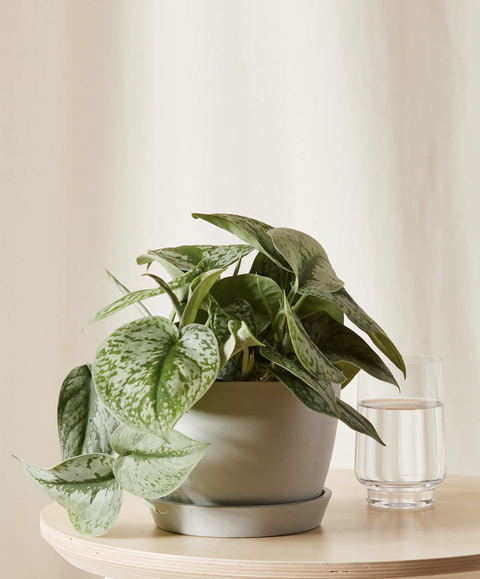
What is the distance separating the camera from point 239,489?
0.59 metres

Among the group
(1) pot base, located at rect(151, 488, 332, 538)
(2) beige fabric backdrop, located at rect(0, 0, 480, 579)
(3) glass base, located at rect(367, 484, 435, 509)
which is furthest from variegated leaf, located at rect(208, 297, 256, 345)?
(2) beige fabric backdrop, located at rect(0, 0, 480, 579)

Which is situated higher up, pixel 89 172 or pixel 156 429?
pixel 89 172

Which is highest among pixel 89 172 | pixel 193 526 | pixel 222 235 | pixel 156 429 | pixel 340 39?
pixel 340 39

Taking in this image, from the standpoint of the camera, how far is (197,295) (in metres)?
0.58

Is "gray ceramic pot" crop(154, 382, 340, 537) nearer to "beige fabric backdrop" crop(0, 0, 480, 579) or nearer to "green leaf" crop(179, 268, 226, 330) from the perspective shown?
"green leaf" crop(179, 268, 226, 330)

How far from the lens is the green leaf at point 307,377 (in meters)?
0.53

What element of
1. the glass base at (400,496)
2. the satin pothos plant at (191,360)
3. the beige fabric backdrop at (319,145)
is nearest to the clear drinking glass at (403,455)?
the glass base at (400,496)

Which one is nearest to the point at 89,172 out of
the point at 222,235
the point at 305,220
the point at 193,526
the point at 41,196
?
the point at 41,196

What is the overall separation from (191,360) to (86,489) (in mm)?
178

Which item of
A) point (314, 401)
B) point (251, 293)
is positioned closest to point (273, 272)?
point (251, 293)

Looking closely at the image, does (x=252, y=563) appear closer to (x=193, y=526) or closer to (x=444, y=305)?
(x=193, y=526)

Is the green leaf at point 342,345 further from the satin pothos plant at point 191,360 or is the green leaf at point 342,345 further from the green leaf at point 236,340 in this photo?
the green leaf at point 236,340

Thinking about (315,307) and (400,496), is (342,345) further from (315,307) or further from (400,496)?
(400,496)

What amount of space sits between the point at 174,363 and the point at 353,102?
3.34ft
